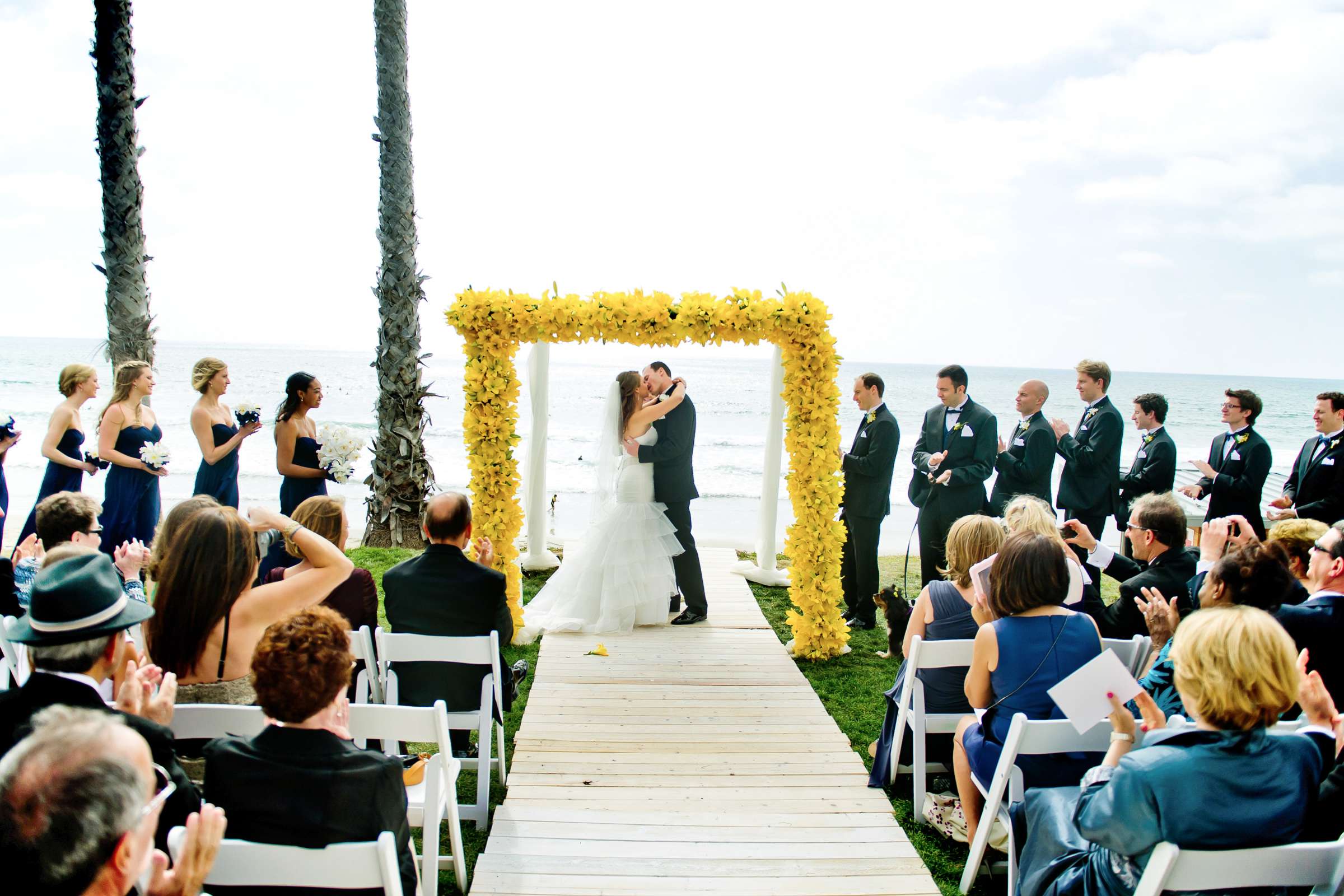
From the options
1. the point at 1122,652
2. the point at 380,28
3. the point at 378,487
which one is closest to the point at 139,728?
the point at 1122,652

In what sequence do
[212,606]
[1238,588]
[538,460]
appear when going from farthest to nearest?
1. [538,460]
2. [1238,588]
3. [212,606]

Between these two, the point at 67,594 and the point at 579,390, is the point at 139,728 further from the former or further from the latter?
the point at 579,390

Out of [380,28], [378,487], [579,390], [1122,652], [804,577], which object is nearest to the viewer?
[1122,652]

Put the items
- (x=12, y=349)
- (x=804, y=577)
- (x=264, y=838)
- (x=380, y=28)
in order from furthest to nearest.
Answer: (x=12, y=349), (x=380, y=28), (x=804, y=577), (x=264, y=838)

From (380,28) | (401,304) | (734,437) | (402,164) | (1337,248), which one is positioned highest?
(1337,248)

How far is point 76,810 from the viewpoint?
4.51 ft

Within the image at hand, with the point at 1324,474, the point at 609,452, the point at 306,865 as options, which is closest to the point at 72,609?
the point at 306,865

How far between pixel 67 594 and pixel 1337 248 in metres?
59.5

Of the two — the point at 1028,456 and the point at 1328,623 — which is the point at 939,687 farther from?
the point at 1028,456

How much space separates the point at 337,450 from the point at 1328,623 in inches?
233

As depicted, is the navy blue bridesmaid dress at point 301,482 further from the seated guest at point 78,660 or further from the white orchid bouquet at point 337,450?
the seated guest at point 78,660

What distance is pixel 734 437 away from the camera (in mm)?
29672

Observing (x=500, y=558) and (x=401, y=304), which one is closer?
(x=500, y=558)

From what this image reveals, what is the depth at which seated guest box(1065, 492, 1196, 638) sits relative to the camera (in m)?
3.96
